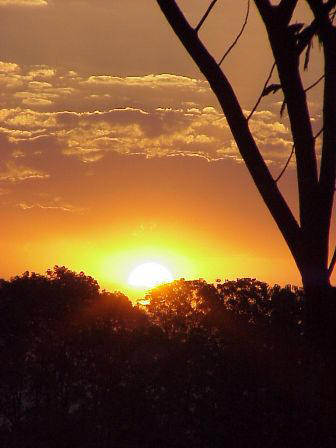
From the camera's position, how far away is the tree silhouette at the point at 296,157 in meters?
11.4

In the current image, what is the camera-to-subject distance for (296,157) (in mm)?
11484

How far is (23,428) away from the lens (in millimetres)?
30766

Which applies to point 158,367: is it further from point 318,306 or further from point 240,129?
point 240,129

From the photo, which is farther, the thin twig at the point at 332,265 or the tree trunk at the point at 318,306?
the thin twig at the point at 332,265

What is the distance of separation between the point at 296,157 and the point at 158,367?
20740mm

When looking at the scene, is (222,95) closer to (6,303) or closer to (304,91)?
(304,91)

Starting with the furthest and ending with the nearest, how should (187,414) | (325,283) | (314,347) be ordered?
(187,414), (314,347), (325,283)

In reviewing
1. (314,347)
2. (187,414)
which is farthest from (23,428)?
(314,347)

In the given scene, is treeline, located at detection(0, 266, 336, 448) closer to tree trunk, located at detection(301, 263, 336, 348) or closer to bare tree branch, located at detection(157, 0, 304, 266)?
tree trunk, located at detection(301, 263, 336, 348)

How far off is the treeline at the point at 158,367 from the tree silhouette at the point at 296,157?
863 centimetres

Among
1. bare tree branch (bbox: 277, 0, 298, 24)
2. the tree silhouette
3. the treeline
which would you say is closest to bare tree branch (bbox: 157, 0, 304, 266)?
the tree silhouette

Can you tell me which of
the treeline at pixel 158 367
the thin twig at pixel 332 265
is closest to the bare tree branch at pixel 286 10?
the thin twig at pixel 332 265

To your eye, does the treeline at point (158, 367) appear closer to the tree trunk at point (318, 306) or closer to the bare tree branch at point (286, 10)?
the tree trunk at point (318, 306)

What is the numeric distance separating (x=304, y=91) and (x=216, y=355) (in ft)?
59.5
